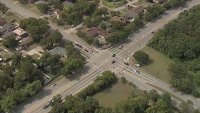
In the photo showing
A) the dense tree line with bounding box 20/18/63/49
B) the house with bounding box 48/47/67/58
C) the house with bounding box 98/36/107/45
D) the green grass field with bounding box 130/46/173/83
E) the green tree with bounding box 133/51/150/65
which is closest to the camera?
the green grass field with bounding box 130/46/173/83

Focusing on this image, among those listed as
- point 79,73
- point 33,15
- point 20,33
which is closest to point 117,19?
point 79,73

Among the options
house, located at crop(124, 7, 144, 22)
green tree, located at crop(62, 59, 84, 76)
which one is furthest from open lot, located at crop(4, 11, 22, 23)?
house, located at crop(124, 7, 144, 22)

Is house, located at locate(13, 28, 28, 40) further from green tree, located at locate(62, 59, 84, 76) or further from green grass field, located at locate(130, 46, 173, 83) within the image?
green grass field, located at locate(130, 46, 173, 83)

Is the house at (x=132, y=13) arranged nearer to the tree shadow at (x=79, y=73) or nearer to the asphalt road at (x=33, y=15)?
the asphalt road at (x=33, y=15)

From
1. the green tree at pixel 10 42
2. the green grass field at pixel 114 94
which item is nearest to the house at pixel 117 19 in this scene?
the green grass field at pixel 114 94

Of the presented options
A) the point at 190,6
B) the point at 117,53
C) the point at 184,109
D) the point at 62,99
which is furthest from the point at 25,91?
the point at 190,6

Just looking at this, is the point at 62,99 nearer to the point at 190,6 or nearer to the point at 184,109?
the point at 184,109
